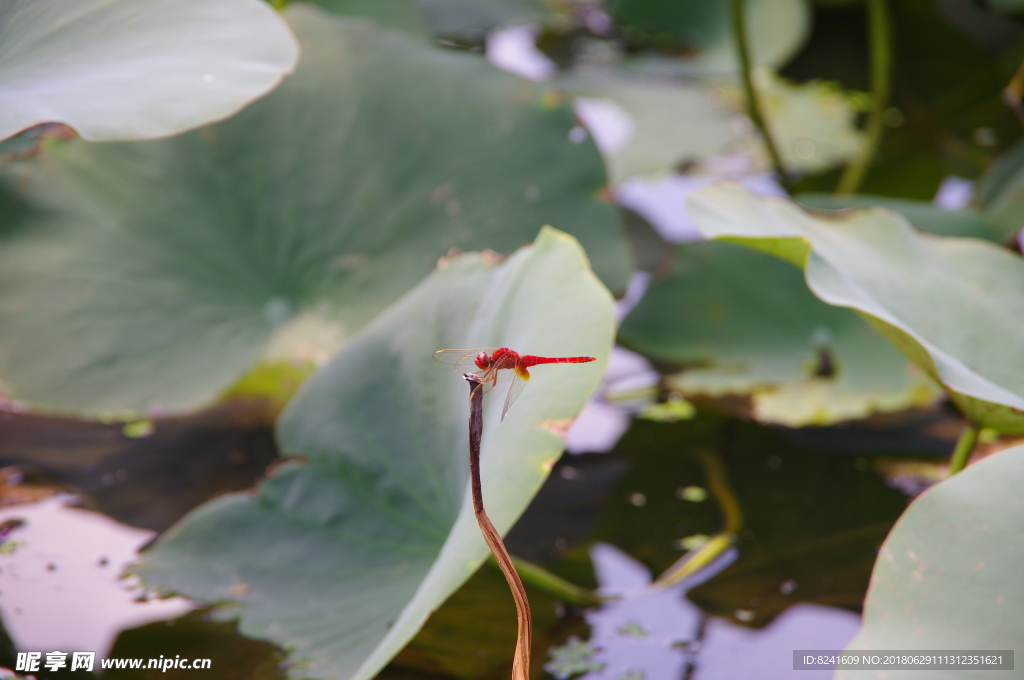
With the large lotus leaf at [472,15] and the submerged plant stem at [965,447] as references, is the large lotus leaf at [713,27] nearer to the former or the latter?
the large lotus leaf at [472,15]

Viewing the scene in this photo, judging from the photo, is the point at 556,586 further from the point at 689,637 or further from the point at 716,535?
the point at 716,535

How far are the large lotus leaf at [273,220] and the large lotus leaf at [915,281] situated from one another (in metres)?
0.43

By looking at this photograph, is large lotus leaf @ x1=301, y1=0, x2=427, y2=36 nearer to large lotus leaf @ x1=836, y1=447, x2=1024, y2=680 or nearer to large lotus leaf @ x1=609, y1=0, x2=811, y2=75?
large lotus leaf @ x1=609, y1=0, x2=811, y2=75

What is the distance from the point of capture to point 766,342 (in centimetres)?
158

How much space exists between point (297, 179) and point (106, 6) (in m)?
0.49

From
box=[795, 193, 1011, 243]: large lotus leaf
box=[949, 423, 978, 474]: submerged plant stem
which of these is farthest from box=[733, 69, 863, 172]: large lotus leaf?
box=[949, 423, 978, 474]: submerged plant stem

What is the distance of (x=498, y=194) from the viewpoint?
1.50m

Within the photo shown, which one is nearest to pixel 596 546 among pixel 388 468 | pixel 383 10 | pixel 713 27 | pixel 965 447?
pixel 388 468

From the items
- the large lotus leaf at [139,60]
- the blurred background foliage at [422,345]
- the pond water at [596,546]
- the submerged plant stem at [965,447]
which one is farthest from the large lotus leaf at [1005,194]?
the large lotus leaf at [139,60]

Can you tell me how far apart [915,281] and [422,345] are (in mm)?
677

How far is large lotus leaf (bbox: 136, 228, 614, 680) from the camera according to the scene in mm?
872

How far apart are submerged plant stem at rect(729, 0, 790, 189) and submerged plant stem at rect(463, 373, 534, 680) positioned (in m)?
1.48

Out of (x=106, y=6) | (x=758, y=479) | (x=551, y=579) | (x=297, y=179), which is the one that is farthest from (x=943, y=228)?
(x=106, y=6)

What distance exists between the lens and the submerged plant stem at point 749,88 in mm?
1849
